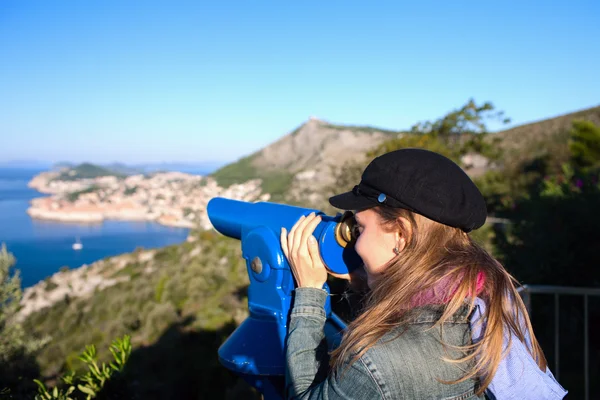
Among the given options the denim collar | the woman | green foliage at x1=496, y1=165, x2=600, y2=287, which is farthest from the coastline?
the denim collar

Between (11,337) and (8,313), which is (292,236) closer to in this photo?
(11,337)

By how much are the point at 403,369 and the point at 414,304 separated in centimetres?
17

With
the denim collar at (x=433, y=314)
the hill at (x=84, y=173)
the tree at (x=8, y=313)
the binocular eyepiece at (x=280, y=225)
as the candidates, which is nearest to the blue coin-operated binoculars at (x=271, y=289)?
the binocular eyepiece at (x=280, y=225)

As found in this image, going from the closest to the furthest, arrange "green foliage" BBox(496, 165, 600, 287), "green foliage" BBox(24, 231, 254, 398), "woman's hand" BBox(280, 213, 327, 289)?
"woman's hand" BBox(280, 213, 327, 289) → "green foliage" BBox(496, 165, 600, 287) → "green foliage" BBox(24, 231, 254, 398)


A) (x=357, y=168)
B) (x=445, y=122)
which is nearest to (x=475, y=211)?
(x=357, y=168)

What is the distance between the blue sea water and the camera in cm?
3052

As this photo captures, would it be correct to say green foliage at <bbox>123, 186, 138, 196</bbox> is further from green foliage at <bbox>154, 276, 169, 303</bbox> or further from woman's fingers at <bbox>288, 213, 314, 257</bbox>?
woman's fingers at <bbox>288, 213, 314, 257</bbox>

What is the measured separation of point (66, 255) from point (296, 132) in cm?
2121

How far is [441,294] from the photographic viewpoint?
102 centimetres

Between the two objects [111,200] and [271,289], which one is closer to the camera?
[271,289]

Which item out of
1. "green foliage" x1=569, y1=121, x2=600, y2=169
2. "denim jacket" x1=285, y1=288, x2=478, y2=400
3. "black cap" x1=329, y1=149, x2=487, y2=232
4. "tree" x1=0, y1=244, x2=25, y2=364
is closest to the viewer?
"denim jacket" x1=285, y1=288, x2=478, y2=400

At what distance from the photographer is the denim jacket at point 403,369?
91cm

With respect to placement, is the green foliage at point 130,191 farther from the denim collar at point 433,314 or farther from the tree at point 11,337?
the denim collar at point 433,314

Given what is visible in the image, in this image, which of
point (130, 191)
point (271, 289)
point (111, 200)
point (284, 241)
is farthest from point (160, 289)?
point (111, 200)
